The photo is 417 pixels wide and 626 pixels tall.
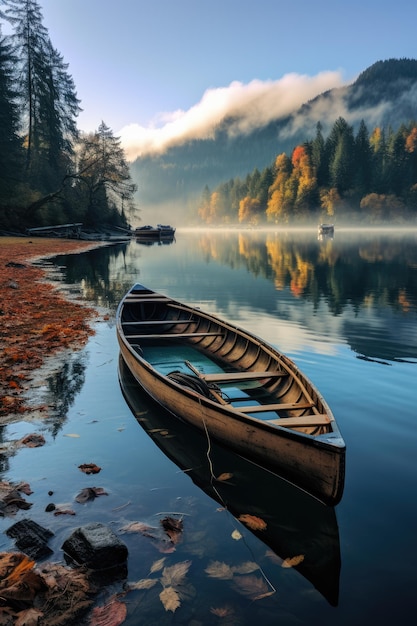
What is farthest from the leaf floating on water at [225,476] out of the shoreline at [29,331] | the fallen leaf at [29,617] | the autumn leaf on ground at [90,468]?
the shoreline at [29,331]

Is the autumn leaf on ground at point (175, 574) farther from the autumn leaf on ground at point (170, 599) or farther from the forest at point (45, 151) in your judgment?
the forest at point (45, 151)

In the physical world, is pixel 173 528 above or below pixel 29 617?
below

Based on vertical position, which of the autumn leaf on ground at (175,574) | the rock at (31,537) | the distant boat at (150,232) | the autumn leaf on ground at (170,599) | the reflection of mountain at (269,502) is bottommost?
the reflection of mountain at (269,502)

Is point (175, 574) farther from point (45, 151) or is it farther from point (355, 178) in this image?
point (355, 178)

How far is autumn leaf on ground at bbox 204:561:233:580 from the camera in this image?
165 inches

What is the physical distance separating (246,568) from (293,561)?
516 millimetres

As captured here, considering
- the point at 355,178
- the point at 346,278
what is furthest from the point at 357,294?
the point at 355,178

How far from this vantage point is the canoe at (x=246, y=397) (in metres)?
5.05

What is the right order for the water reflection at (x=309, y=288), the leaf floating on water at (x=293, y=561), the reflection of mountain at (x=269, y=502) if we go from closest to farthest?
the leaf floating on water at (x=293, y=561)
the reflection of mountain at (x=269, y=502)
the water reflection at (x=309, y=288)

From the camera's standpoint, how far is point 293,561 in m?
4.47

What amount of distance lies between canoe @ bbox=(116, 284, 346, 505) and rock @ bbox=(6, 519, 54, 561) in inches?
101

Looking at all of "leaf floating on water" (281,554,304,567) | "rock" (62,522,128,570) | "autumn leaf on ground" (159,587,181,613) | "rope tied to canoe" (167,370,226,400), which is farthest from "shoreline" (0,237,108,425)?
"leaf floating on water" (281,554,304,567)

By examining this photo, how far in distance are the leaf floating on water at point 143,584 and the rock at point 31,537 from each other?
899 millimetres

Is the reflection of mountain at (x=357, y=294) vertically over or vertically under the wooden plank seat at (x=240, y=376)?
under
